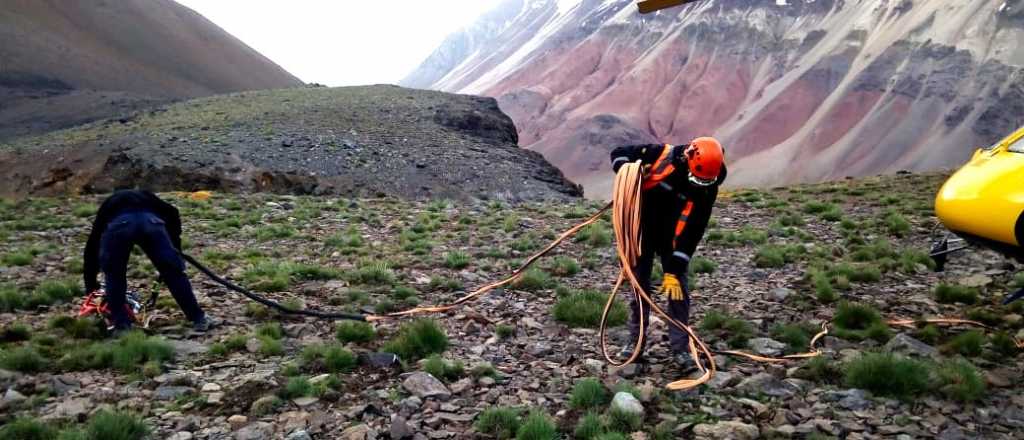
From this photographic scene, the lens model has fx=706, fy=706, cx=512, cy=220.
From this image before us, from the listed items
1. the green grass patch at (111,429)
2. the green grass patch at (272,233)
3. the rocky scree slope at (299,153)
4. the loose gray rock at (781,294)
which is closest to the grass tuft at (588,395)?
the green grass patch at (111,429)

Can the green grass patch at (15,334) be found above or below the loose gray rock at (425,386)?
above

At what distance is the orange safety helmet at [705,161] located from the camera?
6020mm

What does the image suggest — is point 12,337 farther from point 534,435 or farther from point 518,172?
point 518,172

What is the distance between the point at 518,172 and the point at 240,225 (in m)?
18.6

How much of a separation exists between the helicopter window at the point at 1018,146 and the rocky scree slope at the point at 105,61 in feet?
193

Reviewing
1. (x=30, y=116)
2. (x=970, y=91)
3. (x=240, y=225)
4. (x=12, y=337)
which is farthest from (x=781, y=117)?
(x=12, y=337)

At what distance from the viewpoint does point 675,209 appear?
21.4 feet

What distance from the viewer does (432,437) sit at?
5.06m

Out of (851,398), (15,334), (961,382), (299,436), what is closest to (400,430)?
(299,436)

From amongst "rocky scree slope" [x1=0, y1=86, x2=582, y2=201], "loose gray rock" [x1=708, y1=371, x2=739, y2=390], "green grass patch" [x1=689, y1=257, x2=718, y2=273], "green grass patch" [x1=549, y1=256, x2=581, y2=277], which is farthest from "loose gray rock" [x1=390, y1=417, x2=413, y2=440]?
"rocky scree slope" [x1=0, y1=86, x2=582, y2=201]

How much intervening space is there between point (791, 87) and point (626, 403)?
4542 inches

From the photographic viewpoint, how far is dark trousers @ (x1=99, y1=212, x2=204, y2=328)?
7.24 metres

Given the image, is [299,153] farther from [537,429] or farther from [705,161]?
[537,429]

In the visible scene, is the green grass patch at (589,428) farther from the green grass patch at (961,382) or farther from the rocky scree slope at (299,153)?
the rocky scree slope at (299,153)
